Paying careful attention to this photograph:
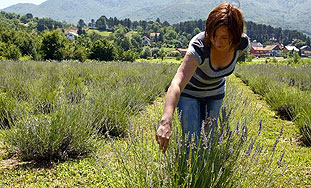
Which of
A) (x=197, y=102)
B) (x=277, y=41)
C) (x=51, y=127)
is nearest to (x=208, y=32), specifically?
(x=197, y=102)

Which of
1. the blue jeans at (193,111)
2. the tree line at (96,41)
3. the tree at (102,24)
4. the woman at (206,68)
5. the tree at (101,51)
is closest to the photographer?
the woman at (206,68)

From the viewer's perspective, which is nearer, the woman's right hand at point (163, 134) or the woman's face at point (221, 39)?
the woman's right hand at point (163, 134)

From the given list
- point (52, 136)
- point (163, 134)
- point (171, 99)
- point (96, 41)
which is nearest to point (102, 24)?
point (96, 41)

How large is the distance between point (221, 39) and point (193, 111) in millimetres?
689

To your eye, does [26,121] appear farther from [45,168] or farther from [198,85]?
[198,85]

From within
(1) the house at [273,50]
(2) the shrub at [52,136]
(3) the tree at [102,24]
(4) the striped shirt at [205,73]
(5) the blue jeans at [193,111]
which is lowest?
(1) the house at [273,50]

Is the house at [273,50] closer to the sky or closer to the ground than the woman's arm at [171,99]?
closer to the ground

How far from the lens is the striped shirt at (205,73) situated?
1919 mm

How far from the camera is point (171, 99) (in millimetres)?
1541

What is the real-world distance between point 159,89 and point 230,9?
17.7 feet

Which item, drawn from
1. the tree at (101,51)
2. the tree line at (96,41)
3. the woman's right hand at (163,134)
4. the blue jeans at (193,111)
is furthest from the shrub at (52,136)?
the tree at (101,51)

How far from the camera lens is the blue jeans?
214 centimetres

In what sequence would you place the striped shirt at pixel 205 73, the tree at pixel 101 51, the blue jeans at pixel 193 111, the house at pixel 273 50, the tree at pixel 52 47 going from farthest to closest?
the house at pixel 273 50 → the tree at pixel 101 51 → the tree at pixel 52 47 → the blue jeans at pixel 193 111 → the striped shirt at pixel 205 73

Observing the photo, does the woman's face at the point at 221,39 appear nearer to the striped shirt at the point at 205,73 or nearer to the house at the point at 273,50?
the striped shirt at the point at 205,73
